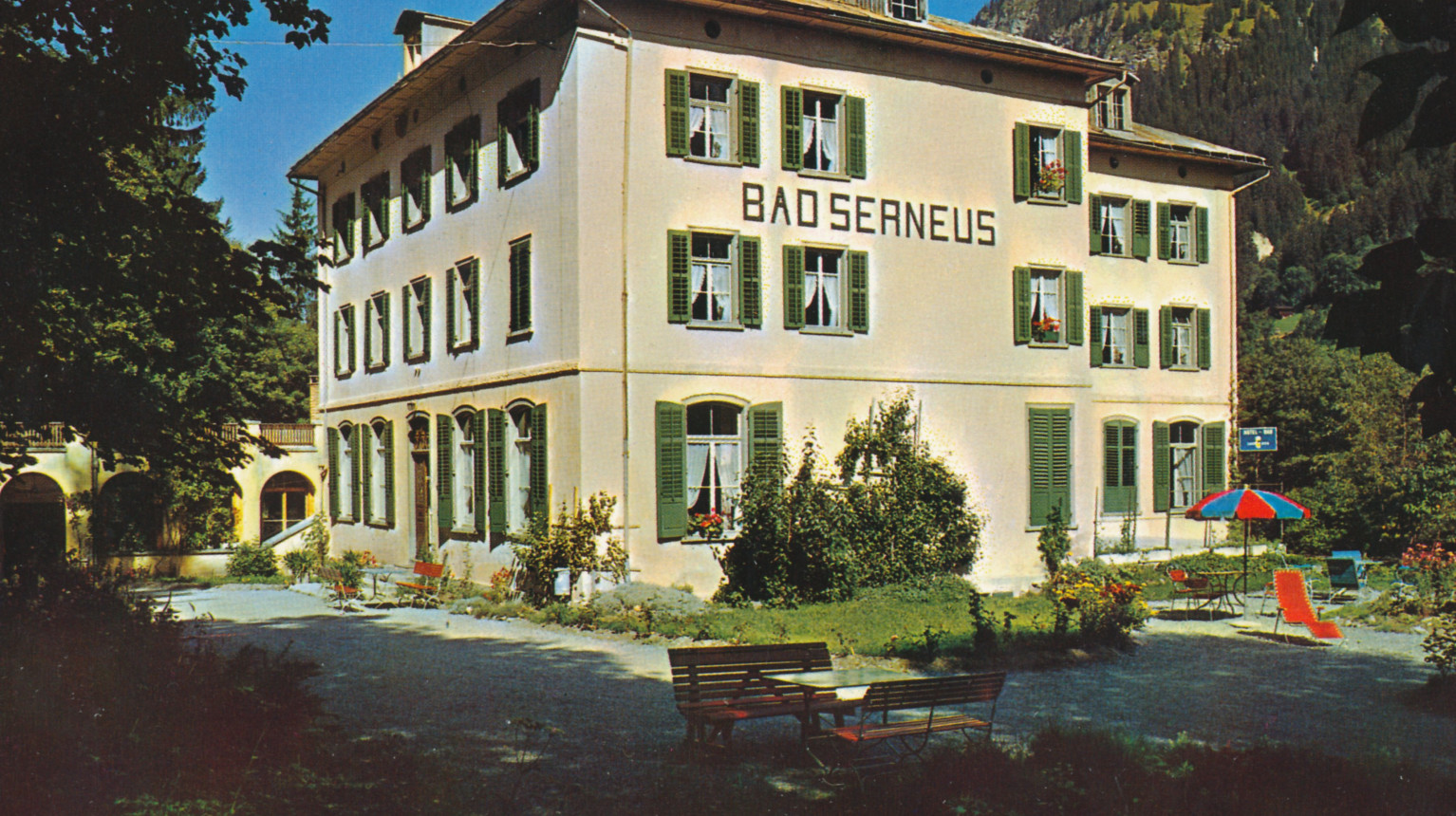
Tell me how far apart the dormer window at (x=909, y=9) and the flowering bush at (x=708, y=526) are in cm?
912

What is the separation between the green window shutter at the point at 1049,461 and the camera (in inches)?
810

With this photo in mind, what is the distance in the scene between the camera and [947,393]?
64.6ft

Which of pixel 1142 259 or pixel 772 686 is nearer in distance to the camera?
pixel 772 686

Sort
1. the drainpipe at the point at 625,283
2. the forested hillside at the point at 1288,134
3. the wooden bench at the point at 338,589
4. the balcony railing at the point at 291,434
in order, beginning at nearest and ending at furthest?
the drainpipe at the point at 625,283, the wooden bench at the point at 338,589, the balcony railing at the point at 291,434, the forested hillside at the point at 1288,134

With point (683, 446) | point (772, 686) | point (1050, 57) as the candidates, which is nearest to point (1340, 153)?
point (1050, 57)

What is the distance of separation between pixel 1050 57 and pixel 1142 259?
781 centimetres

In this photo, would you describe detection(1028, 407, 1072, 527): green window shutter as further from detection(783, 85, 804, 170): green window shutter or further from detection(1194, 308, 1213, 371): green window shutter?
detection(1194, 308, 1213, 371): green window shutter

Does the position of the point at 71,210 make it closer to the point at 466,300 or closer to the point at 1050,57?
the point at 466,300

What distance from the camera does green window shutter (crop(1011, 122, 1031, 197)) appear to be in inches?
806

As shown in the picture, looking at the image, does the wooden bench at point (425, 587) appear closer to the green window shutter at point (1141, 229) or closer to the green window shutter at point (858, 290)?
the green window shutter at point (858, 290)

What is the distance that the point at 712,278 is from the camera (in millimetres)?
17781

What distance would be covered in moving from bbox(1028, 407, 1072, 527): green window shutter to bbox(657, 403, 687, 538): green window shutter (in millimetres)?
6619

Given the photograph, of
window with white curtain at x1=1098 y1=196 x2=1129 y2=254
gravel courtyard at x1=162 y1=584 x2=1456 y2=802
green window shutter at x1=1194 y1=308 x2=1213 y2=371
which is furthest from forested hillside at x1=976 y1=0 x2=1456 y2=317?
gravel courtyard at x1=162 y1=584 x2=1456 y2=802

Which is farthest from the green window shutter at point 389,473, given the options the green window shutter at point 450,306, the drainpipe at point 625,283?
the drainpipe at point 625,283
